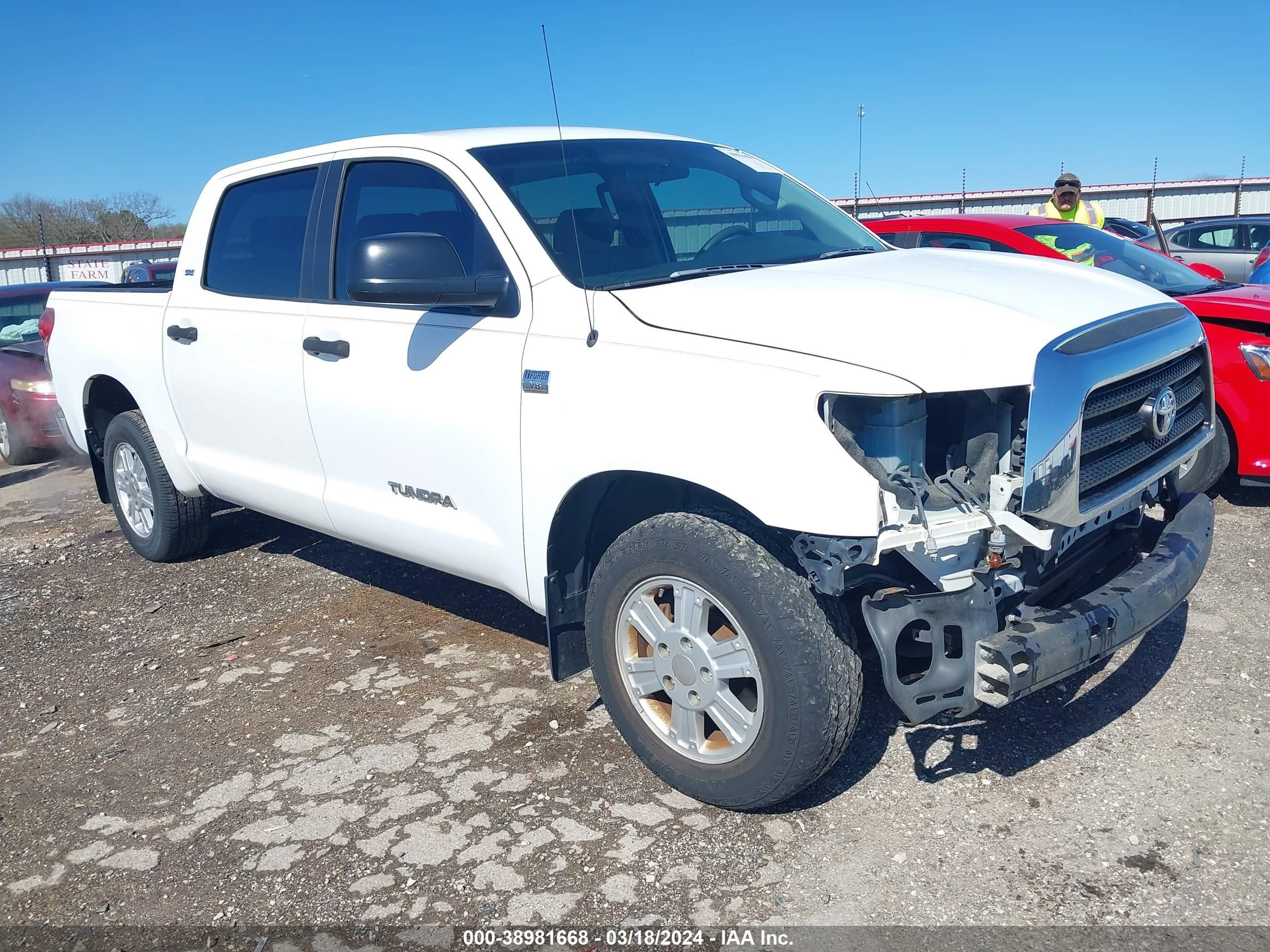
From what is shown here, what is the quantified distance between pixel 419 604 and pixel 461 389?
1.83m

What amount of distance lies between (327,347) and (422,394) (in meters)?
0.59

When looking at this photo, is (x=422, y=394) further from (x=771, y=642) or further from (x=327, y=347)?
(x=771, y=642)

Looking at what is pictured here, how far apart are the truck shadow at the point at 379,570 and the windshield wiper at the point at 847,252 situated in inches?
77.5

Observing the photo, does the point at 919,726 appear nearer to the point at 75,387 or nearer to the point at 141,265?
the point at 75,387

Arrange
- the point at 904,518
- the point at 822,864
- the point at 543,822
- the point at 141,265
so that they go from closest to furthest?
the point at 904,518 → the point at 822,864 → the point at 543,822 → the point at 141,265

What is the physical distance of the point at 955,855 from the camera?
9.34 feet

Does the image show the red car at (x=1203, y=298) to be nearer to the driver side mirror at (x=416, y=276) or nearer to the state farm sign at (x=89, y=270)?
the driver side mirror at (x=416, y=276)

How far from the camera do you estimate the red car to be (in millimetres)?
5242

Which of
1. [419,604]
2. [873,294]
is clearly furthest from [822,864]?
[419,604]

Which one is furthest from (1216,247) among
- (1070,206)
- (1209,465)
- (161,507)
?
(161,507)

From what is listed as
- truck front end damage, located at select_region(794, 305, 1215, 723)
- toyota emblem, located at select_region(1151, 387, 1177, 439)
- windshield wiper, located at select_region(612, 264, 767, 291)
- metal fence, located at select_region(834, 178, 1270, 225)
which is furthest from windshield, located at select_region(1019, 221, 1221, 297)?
metal fence, located at select_region(834, 178, 1270, 225)

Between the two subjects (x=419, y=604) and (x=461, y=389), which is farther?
(x=419, y=604)

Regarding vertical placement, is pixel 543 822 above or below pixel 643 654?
below

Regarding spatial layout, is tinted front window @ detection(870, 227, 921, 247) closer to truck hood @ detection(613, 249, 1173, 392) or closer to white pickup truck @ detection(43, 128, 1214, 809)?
white pickup truck @ detection(43, 128, 1214, 809)
